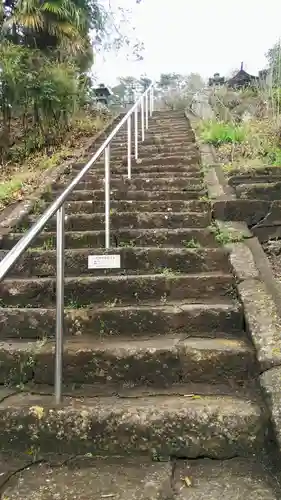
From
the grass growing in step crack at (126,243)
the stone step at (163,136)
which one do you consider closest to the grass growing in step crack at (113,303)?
the grass growing in step crack at (126,243)

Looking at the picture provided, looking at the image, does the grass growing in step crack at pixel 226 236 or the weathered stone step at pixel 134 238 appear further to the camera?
the weathered stone step at pixel 134 238

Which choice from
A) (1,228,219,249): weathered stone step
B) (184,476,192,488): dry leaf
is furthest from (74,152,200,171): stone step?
(184,476,192,488): dry leaf

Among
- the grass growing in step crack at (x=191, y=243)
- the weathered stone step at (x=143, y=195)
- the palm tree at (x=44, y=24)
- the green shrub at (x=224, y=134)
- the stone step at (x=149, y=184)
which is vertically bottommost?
the grass growing in step crack at (x=191, y=243)

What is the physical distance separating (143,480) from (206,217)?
2.63 meters

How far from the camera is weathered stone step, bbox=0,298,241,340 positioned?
2.77 m

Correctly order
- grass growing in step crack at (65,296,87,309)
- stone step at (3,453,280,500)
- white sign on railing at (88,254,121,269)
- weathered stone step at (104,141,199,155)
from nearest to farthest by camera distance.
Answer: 1. stone step at (3,453,280,500)
2. grass growing in step crack at (65,296,87,309)
3. white sign on railing at (88,254,121,269)
4. weathered stone step at (104,141,199,155)

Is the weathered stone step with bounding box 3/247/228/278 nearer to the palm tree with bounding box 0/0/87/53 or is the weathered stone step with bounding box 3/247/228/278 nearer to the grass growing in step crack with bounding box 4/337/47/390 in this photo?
the grass growing in step crack with bounding box 4/337/47/390

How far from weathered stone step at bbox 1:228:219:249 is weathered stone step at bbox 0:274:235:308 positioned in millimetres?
670

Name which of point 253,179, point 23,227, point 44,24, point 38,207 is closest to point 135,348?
point 23,227

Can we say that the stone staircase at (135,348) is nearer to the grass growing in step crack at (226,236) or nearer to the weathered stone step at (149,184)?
the grass growing in step crack at (226,236)

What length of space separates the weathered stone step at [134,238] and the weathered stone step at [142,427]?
172 cm

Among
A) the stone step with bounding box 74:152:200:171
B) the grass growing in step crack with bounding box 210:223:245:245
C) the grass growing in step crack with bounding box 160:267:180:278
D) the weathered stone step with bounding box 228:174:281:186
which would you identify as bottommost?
the grass growing in step crack with bounding box 160:267:180:278

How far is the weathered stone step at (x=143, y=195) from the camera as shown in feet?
15.6

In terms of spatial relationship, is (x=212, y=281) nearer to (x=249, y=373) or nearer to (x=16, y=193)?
(x=249, y=373)
